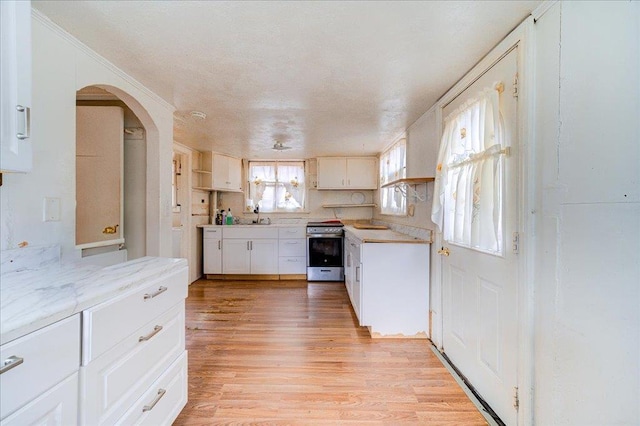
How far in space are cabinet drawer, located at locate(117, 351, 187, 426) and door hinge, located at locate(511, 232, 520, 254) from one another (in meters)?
1.84

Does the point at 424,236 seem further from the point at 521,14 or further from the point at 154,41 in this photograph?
the point at 154,41

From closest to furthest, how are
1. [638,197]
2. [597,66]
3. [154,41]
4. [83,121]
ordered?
[638,197] < [597,66] < [154,41] < [83,121]

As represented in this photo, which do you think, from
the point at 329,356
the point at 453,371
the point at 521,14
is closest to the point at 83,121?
the point at 329,356

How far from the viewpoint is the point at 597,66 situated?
97cm

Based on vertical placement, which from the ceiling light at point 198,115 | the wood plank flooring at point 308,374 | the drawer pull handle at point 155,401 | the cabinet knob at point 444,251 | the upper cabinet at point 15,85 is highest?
the ceiling light at point 198,115

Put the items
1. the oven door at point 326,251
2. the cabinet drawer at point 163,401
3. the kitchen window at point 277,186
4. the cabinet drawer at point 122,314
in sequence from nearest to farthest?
the cabinet drawer at point 122,314 < the cabinet drawer at point 163,401 < the oven door at point 326,251 < the kitchen window at point 277,186

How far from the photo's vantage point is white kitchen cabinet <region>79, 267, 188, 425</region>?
2.86ft

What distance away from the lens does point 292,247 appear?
14.8 ft

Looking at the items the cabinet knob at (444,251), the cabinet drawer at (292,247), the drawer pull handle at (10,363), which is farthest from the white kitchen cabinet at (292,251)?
the drawer pull handle at (10,363)

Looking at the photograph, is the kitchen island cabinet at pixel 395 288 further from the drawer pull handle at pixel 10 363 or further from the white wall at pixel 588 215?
the drawer pull handle at pixel 10 363

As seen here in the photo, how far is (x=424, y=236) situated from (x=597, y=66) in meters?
1.76

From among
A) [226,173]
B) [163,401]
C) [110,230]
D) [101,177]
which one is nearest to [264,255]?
[226,173]

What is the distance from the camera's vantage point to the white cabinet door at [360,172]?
183 inches

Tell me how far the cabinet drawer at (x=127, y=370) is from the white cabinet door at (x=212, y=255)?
3249mm
